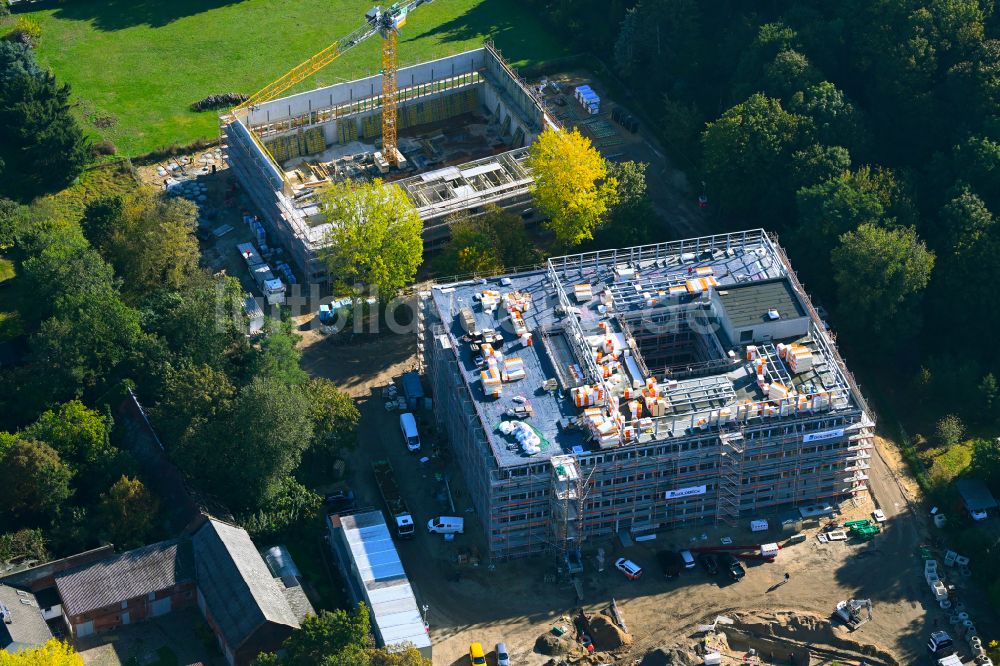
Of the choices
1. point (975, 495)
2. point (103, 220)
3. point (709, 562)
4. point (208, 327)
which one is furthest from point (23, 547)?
point (975, 495)

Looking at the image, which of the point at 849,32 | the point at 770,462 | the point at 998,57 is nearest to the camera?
the point at 770,462

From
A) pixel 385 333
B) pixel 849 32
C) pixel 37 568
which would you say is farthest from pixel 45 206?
pixel 849 32

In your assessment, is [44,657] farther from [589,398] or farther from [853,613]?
[853,613]

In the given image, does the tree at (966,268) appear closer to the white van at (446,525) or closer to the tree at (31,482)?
the white van at (446,525)

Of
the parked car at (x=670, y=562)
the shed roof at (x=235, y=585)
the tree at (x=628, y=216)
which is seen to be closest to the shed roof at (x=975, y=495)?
the parked car at (x=670, y=562)

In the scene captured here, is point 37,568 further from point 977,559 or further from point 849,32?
point 849,32

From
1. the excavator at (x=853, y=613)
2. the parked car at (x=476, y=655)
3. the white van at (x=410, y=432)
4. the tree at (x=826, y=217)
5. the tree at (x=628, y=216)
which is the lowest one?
the excavator at (x=853, y=613)
